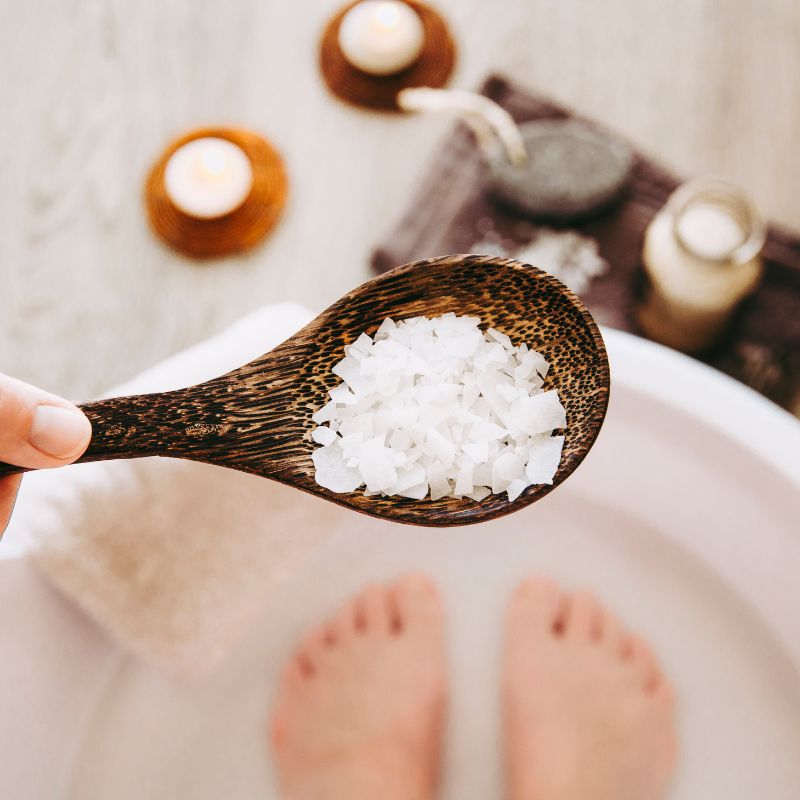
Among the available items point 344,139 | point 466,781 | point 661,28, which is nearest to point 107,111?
point 344,139

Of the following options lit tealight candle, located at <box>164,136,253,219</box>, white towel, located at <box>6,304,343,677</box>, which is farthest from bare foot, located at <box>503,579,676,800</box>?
lit tealight candle, located at <box>164,136,253,219</box>

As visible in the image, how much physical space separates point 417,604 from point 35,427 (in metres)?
0.59

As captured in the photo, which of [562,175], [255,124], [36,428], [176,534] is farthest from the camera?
[255,124]

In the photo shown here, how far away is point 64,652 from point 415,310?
0.50m

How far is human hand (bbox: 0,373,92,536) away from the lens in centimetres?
48

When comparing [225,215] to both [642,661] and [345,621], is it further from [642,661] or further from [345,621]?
[642,661]

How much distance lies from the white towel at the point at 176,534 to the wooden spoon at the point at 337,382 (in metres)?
0.18

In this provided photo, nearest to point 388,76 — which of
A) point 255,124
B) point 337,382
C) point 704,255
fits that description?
point 255,124

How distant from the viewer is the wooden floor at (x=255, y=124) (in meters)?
1.00

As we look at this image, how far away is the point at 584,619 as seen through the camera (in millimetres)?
970

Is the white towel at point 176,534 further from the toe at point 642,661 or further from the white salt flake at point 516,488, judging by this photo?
the toe at point 642,661

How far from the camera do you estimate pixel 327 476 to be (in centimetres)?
55

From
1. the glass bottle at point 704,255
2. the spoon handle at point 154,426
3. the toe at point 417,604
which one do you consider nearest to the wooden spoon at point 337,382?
the spoon handle at point 154,426

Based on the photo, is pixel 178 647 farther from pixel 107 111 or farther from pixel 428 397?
pixel 107 111
